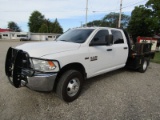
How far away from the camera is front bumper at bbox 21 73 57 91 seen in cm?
305

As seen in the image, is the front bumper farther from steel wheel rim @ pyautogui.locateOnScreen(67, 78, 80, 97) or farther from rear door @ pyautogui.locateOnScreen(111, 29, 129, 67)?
rear door @ pyautogui.locateOnScreen(111, 29, 129, 67)

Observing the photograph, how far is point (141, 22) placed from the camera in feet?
88.2

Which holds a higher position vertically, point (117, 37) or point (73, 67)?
point (117, 37)

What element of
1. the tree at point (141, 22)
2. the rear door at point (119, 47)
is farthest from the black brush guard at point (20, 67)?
the tree at point (141, 22)

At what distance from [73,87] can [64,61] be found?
30.9 inches

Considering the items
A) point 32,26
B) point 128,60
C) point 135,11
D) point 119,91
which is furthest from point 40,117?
point 32,26

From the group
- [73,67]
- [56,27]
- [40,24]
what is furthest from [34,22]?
[73,67]

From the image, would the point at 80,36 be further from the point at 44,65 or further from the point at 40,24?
the point at 40,24

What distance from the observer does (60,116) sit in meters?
3.09

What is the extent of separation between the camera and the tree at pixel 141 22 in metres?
23.2

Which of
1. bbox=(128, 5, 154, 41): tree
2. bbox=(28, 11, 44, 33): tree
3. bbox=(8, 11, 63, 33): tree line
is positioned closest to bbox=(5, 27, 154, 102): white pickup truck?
Answer: bbox=(128, 5, 154, 41): tree

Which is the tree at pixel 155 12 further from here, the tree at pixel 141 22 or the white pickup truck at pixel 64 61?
the white pickup truck at pixel 64 61

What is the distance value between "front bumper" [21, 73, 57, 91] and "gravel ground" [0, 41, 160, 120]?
1.86 ft

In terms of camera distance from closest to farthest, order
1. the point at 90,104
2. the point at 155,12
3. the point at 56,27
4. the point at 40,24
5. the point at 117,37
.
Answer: the point at 90,104
the point at 117,37
the point at 155,12
the point at 56,27
the point at 40,24
